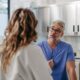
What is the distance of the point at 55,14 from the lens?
17.5 feet

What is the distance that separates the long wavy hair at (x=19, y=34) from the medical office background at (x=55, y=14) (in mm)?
3115

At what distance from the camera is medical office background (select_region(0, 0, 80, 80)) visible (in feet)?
16.7

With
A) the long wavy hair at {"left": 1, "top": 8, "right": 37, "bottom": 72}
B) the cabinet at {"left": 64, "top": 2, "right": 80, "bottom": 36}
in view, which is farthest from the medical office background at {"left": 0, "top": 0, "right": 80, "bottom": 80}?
the long wavy hair at {"left": 1, "top": 8, "right": 37, "bottom": 72}

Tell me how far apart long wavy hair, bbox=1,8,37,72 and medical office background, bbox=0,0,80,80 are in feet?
10.2

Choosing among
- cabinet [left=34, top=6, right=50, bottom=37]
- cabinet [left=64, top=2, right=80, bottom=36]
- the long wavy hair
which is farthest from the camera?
cabinet [left=34, top=6, right=50, bottom=37]

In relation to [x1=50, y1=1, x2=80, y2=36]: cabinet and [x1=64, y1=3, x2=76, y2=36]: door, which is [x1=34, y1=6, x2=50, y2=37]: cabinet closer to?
[x1=50, y1=1, x2=80, y2=36]: cabinet

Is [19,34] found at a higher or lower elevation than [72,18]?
lower

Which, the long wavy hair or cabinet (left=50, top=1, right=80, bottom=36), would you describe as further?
cabinet (left=50, top=1, right=80, bottom=36)

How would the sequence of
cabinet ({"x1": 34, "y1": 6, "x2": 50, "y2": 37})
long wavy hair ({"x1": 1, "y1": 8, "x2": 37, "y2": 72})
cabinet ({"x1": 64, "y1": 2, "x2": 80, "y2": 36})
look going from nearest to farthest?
long wavy hair ({"x1": 1, "y1": 8, "x2": 37, "y2": 72}) < cabinet ({"x1": 64, "y1": 2, "x2": 80, "y2": 36}) < cabinet ({"x1": 34, "y1": 6, "x2": 50, "y2": 37})

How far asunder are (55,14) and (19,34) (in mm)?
3732

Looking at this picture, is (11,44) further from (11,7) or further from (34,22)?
(11,7)

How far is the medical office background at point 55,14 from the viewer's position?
16.7 ft

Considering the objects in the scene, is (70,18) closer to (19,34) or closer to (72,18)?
(72,18)

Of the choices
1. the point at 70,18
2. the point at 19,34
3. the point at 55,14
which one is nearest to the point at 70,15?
the point at 70,18
